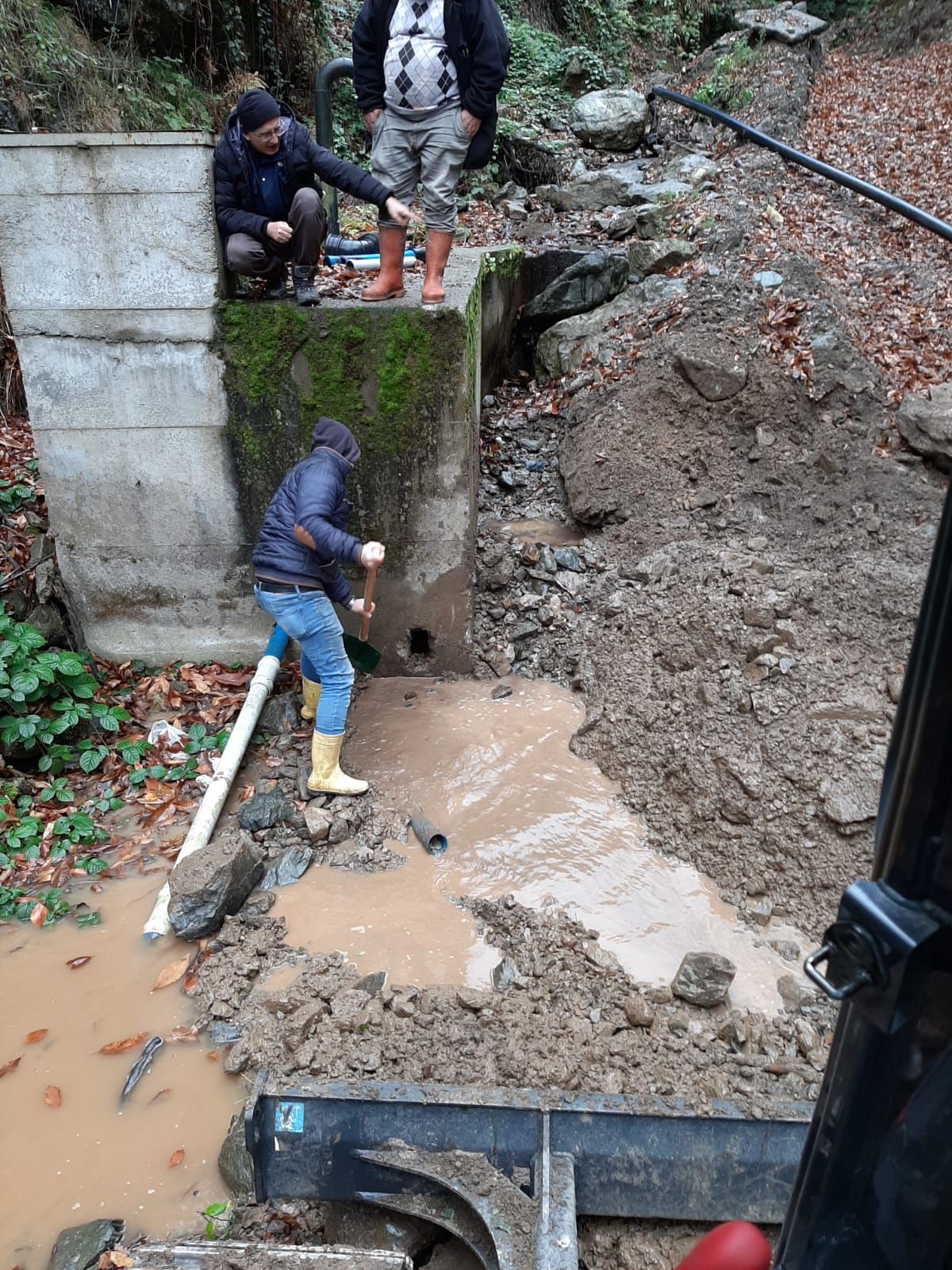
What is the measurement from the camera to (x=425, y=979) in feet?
12.2

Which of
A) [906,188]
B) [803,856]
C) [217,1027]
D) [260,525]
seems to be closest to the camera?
[217,1027]

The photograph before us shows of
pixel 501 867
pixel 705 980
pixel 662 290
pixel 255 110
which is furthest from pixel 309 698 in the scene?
pixel 662 290

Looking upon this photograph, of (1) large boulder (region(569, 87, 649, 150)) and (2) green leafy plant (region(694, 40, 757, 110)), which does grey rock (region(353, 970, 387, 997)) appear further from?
(2) green leafy plant (region(694, 40, 757, 110))

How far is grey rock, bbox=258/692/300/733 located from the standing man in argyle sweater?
2.46 metres

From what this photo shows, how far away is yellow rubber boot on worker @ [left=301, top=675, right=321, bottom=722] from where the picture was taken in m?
5.16

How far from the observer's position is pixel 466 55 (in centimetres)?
448

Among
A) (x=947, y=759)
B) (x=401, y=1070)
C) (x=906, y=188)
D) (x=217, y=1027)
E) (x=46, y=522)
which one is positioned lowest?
(x=217, y=1027)

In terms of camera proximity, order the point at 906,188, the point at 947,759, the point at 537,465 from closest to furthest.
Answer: the point at 947,759, the point at 537,465, the point at 906,188

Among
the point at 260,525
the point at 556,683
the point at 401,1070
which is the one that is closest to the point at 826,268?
the point at 556,683

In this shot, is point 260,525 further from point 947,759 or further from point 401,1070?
point 947,759

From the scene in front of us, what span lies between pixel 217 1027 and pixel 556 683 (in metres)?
2.93

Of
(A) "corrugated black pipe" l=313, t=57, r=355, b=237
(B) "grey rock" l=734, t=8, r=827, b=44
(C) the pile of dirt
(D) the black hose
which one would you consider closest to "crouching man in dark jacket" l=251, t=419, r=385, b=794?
(C) the pile of dirt

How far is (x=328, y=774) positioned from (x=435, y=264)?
296cm

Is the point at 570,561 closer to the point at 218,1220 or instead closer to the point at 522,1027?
the point at 522,1027
